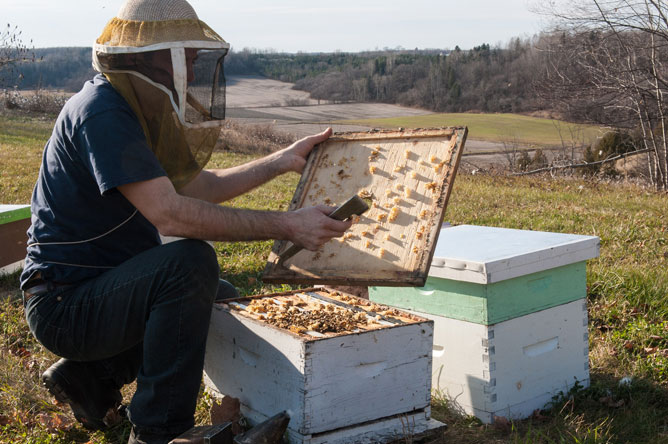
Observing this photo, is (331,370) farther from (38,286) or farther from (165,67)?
(165,67)

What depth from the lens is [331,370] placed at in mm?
2189

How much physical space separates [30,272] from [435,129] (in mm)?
1707

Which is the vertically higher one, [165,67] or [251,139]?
[165,67]

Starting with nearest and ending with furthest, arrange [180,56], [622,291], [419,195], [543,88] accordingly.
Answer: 1. [180,56]
2. [419,195]
3. [622,291]
4. [543,88]

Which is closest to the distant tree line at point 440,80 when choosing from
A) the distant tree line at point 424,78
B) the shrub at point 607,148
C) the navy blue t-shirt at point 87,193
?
the distant tree line at point 424,78

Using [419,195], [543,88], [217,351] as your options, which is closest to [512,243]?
[419,195]

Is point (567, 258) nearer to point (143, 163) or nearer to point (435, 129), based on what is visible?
point (435, 129)

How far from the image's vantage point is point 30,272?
240 cm

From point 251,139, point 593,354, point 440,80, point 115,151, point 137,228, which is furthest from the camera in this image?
point 440,80

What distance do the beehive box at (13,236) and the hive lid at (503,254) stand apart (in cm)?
319

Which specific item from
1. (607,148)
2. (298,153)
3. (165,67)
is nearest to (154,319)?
(165,67)

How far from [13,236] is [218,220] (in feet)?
10.1

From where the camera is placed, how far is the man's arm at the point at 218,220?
7.30 ft

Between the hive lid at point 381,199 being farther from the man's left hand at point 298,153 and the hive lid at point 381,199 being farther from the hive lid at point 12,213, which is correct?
the hive lid at point 12,213
